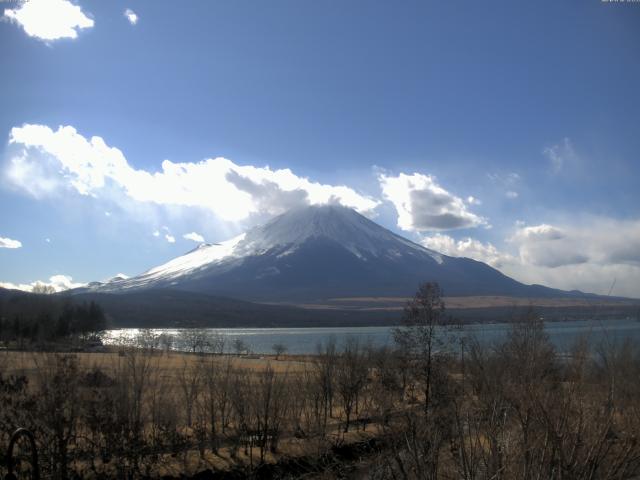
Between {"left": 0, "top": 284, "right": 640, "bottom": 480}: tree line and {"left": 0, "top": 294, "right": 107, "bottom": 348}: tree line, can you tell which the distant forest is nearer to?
{"left": 0, "top": 294, "right": 107, "bottom": 348}: tree line

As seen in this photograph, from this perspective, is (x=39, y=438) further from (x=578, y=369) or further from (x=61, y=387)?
(x=578, y=369)

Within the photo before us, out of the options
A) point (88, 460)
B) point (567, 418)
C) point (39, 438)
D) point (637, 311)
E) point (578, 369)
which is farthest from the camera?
point (88, 460)

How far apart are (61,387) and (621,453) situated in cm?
1318

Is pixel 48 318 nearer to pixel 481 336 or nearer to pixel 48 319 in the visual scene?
pixel 48 319

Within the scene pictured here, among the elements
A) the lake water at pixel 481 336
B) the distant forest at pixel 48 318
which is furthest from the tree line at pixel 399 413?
the distant forest at pixel 48 318

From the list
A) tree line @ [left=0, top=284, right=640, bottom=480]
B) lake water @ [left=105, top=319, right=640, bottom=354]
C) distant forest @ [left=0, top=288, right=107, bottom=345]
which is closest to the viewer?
tree line @ [left=0, top=284, right=640, bottom=480]

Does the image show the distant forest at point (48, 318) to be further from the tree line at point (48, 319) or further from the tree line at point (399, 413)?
the tree line at point (399, 413)

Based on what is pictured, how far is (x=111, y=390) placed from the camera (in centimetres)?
1736

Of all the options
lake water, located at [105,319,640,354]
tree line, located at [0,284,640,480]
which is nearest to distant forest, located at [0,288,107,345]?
lake water, located at [105,319,640,354]

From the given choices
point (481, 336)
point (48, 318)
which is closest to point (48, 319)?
point (48, 318)

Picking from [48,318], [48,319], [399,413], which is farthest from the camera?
[48,318]

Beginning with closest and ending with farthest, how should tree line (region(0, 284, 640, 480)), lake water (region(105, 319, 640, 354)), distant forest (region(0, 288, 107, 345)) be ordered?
tree line (region(0, 284, 640, 480)), lake water (region(105, 319, 640, 354)), distant forest (region(0, 288, 107, 345))

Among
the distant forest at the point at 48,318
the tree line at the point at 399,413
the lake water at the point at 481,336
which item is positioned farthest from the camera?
the distant forest at the point at 48,318

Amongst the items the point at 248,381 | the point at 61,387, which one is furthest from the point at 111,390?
the point at 248,381
